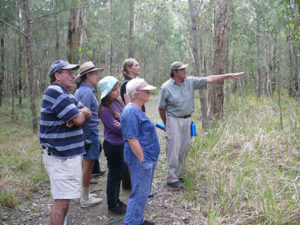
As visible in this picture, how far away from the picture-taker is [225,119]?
664 centimetres

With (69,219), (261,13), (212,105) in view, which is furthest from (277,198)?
(261,13)

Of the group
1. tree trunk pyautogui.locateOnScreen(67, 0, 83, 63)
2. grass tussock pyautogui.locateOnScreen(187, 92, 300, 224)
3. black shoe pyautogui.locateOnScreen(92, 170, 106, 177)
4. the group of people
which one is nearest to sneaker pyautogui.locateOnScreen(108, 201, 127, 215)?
the group of people

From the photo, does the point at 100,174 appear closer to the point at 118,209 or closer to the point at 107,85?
the point at 118,209

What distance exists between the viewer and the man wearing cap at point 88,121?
3934 millimetres

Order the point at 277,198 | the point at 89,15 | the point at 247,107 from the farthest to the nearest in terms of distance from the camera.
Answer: the point at 89,15 → the point at 247,107 → the point at 277,198

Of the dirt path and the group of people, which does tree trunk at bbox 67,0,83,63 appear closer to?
the dirt path

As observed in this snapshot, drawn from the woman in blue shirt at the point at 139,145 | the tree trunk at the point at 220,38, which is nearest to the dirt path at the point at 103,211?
the woman in blue shirt at the point at 139,145

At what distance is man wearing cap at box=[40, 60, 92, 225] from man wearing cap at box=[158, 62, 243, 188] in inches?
72.1

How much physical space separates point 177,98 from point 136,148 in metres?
1.73

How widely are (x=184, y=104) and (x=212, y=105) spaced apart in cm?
255

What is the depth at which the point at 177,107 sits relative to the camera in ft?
14.5

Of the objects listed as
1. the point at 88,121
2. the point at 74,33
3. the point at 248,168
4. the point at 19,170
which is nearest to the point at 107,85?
the point at 88,121

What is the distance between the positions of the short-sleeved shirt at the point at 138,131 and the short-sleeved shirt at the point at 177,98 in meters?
1.44

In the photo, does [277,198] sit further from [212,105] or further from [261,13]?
[261,13]
